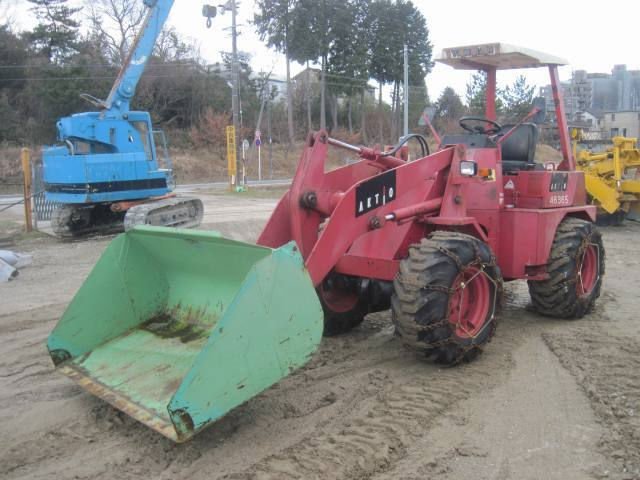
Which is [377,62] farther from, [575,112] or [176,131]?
[575,112]

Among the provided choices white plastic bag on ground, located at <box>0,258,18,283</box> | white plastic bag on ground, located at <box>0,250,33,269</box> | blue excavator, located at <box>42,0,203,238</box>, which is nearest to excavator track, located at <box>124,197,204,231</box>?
blue excavator, located at <box>42,0,203,238</box>

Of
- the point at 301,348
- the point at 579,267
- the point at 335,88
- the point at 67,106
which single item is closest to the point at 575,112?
the point at 579,267

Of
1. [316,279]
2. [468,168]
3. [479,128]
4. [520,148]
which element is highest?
[479,128]

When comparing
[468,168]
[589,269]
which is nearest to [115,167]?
[468,168]

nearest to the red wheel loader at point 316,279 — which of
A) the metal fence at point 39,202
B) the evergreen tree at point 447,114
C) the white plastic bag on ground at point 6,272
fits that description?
the evergreen tree at point 447,114

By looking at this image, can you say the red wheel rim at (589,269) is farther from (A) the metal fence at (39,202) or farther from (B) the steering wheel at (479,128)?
(A) the metal fence at (39,202)

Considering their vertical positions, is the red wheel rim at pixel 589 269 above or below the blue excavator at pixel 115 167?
below

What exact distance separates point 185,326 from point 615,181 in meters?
11.3

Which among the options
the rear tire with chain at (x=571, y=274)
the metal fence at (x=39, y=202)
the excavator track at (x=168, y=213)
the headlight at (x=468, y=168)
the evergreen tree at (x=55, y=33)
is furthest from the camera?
the evergreen tree at (x=55, y=33)

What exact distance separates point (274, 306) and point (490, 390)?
1.72 metres

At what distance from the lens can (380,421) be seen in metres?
3.80

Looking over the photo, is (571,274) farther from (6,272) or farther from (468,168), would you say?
(6,272)

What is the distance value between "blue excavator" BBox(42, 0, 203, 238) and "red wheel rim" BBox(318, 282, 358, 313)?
6.29m

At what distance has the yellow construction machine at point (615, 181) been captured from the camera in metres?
13.2
